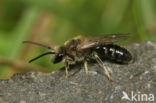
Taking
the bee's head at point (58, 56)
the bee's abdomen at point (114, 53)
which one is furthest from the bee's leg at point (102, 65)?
the bee's head at point (58, 56)

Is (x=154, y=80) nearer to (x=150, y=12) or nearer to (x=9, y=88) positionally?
(x=9, y=88)

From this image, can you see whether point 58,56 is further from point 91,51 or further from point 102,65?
point 102,65

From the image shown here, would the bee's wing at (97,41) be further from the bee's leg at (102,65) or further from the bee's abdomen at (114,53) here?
the bee's leg at (102,65)

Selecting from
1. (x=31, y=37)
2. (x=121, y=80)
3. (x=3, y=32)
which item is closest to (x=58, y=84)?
(x=121, y=80)

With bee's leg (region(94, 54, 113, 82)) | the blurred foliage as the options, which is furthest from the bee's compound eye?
the blurred foliage

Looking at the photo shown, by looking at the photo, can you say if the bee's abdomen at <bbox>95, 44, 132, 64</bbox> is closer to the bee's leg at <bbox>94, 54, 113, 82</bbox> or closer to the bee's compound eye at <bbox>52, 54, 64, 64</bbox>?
the bee's leg at <bbox>94, 54, 113, 82</bbox>
